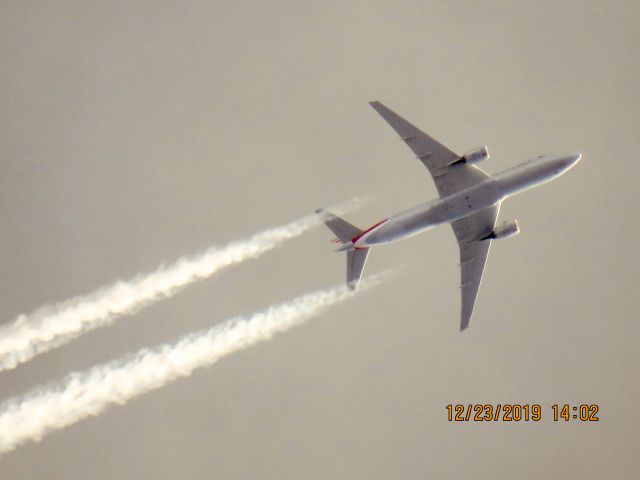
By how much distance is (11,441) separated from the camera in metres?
58.2

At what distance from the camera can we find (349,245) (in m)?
60.4

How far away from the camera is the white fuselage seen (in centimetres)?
5841

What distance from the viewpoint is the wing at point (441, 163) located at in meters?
60.8

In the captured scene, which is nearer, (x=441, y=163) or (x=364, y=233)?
(x=364, y=233)

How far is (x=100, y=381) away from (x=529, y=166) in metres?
38.8

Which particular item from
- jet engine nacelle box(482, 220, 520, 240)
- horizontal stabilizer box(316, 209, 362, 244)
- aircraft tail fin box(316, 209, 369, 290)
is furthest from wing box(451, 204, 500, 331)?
horizontal stabilizer box(316, 209, 362, 244)

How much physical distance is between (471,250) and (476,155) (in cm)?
1139

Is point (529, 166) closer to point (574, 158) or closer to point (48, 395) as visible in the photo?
point (574, 158)

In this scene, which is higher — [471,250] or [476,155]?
[476,155]

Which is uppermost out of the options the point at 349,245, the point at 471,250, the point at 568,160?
the point at 568,160

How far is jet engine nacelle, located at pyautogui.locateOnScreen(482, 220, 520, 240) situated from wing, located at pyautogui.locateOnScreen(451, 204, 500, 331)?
8.45 feet

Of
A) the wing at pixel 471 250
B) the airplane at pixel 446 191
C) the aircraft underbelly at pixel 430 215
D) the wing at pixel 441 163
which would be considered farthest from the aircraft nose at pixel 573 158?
the wing at pixel 471 250

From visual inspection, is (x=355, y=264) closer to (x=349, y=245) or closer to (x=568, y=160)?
(x=349, y=245)

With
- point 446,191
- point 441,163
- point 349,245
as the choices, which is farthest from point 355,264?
point 441,163
